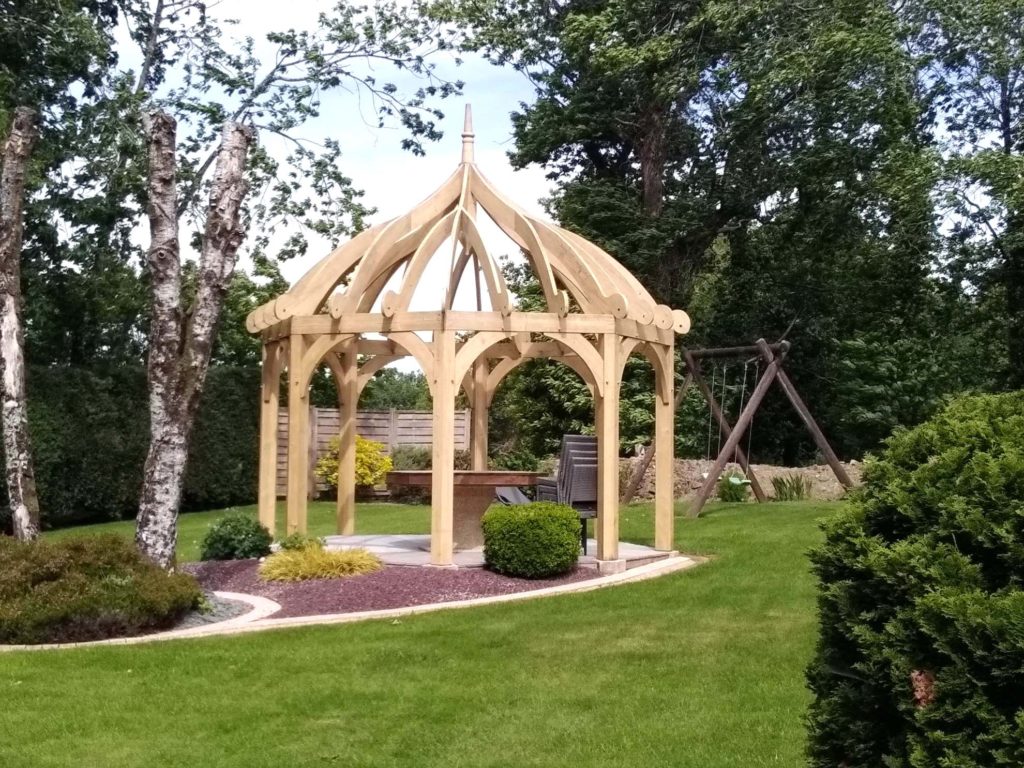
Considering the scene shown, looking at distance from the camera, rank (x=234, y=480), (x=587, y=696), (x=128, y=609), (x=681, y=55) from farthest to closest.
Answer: (x=681, y=55) → (x=234, y=480) → (x=128, y=609) → (x=587, y=696)

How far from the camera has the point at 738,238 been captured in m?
25.6

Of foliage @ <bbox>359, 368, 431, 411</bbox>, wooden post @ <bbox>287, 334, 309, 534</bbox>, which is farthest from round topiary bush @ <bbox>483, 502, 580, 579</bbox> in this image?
foliage @ <bbox>359, 368, 431, 411</bbox>

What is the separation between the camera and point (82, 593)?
809 centimetres

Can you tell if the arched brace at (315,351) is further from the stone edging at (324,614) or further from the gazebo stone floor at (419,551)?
the stone edging at (324,614)

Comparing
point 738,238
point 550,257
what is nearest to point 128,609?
point 550,257

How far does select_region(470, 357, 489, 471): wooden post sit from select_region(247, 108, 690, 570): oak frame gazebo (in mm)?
1588

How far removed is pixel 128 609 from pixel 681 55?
59.3 feet

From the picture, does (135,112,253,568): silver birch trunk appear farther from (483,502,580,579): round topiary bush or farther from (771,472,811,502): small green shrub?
(771,472,811,502): small green shrub

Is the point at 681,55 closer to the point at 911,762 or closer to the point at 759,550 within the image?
the point at 759,550

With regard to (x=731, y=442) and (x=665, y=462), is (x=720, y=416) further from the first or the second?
(x=665, y=462)

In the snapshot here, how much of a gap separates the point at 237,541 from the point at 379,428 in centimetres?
1145

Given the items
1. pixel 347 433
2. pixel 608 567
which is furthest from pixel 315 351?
pixel 608 567

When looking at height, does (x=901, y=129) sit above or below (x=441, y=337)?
above

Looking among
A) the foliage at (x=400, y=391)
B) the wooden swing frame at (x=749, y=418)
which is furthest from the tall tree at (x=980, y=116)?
the foliage at (x=400, y=391)
